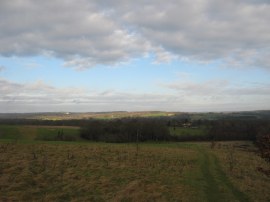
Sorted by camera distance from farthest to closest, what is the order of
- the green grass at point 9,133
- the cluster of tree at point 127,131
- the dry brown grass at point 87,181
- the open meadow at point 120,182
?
1. the cluster of tree at point 127,131
2. the green grass at point 9,133
3. the open meadow at point 120,182
4. the dry brown grass at point 87,181

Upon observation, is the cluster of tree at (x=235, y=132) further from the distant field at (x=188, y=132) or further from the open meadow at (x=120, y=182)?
the open meadow at (x=120, y=182)

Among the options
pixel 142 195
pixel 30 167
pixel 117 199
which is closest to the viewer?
pixel 117 199

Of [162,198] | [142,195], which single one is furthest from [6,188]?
[162,198]

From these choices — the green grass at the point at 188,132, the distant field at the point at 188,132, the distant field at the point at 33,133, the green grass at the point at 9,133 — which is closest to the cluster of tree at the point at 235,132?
the distant field at the point at 188,132

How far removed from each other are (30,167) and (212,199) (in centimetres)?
1736

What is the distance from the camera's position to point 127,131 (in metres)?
98.8

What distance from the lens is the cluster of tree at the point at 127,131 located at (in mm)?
95125

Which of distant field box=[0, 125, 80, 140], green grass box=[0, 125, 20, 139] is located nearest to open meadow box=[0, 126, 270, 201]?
green grass box=[0, 125, 20, 139]

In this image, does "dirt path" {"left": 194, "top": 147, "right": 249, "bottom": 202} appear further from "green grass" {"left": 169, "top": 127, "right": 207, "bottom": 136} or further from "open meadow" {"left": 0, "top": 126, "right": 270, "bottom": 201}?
"green grass" {"left": 169, "top": 127, "right": 207, "bottom": 136}

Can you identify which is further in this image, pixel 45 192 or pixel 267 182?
pixel 267 182

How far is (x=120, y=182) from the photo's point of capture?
24.7 metres

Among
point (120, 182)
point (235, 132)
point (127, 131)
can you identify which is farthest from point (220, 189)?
point (235, 132)

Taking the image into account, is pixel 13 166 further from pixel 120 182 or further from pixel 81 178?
pixel 120 182

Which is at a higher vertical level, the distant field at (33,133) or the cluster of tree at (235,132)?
the distant field at (33,133)
